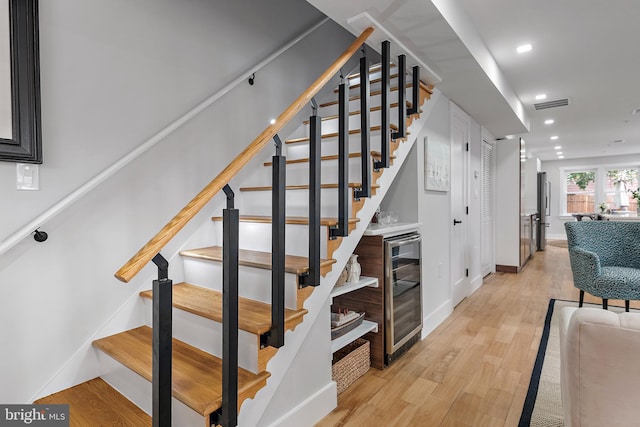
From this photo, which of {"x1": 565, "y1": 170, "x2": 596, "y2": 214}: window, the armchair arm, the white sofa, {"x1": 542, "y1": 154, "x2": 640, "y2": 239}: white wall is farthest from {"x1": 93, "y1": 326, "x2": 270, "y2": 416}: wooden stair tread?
{"x1": 565, "y1": 170, "x2": 596, "y2": 214}: window

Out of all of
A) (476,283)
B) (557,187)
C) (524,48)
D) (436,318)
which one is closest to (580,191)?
(557,187)

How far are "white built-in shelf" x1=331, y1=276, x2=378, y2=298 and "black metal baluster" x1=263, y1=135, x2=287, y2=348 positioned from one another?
60 centimetres

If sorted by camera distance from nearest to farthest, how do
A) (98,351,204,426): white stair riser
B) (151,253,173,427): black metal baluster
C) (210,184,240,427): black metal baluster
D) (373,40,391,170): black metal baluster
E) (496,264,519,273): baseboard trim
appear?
(151,253,173,427): black metal baluster < (210,184,240,427): black metal baluster < (98,351,204,426): white stair riser < (373,40,391,170): black metal baluster < (496,264,519,273): baseboard trim

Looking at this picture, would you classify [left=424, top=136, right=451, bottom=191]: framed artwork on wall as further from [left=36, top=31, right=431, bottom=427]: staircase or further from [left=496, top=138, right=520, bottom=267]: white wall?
[left=496, top=138, right=520, bottom=267]: white wall

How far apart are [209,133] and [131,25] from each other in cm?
72

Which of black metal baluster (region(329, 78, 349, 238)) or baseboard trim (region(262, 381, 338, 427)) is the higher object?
black metal baluster (region(329, 78, 349, 238))

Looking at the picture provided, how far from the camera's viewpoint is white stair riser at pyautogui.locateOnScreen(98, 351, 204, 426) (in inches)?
51.9

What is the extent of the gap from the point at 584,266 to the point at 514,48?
206cm

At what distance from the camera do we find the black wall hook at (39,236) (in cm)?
158

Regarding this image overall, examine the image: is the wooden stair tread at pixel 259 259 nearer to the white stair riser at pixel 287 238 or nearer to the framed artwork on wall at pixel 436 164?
the white stair riser at pixel 287 238

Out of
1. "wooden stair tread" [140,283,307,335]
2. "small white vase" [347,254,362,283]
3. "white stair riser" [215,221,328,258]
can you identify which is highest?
"white stair riser" [215,221,328,258]

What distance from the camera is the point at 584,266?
3.10m

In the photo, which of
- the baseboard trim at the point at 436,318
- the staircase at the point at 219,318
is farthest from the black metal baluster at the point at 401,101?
the baseboard trim at the point at 436,318

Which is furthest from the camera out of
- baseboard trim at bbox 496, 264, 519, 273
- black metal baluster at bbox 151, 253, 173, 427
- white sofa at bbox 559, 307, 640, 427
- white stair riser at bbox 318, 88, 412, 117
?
baseboard trim at bbox 496, 264, 519, 273
